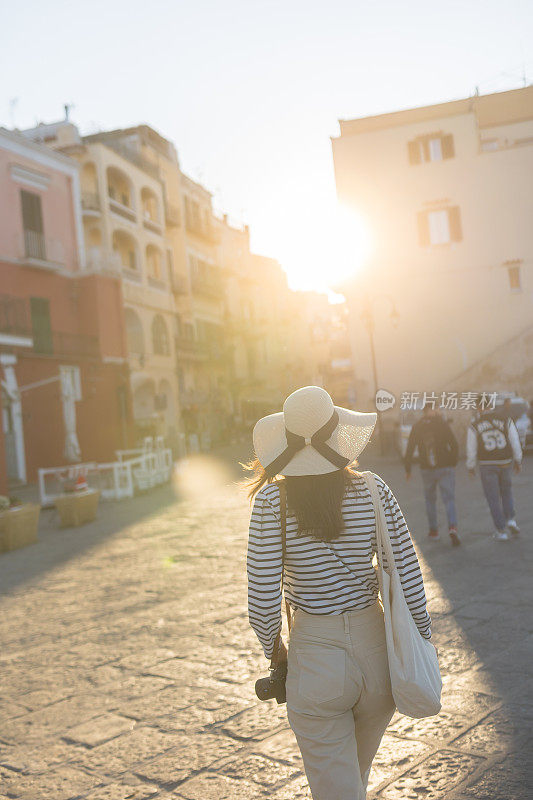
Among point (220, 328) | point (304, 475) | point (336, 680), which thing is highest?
point (220, 328)

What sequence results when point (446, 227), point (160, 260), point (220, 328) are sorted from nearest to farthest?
point (446, 227) < point (160, 260) < point (220, 328)

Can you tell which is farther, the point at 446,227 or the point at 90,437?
the point at 446,227

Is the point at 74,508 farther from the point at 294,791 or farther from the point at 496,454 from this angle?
the point at 294,791

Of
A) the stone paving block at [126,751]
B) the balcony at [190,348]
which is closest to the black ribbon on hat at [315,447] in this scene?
the stone paving block at [126,751]

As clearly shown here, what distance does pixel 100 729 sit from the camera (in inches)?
161

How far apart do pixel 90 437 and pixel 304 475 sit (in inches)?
960

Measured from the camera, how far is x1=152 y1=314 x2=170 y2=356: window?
3450cm

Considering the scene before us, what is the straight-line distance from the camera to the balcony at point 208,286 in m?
41.0

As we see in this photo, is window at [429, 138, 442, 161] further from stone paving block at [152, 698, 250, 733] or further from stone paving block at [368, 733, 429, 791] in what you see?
stone paving block at [368, 733, 429, 791]

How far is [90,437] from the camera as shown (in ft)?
85.4

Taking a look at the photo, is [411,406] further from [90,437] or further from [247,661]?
[247,661]

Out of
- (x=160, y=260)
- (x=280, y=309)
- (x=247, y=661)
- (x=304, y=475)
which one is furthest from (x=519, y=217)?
(x=280, y=309)

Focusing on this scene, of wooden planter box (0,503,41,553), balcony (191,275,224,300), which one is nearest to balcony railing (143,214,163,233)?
balcony (191,275,224,300)

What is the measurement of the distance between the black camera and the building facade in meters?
19.0
